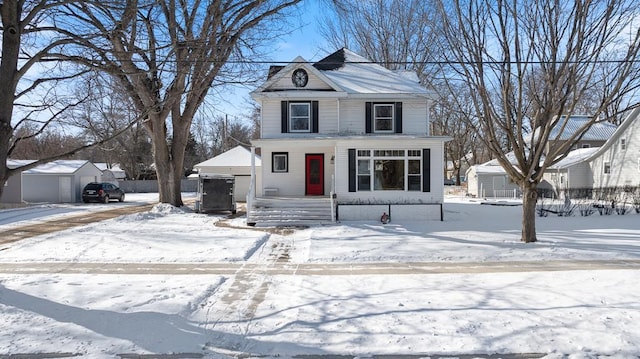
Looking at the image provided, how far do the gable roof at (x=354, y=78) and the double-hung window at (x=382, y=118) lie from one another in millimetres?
673

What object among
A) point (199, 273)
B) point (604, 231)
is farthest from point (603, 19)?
point (199, 273)

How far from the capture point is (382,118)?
1898 cm

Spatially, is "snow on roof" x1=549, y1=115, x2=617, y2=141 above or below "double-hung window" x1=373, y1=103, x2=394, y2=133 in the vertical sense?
above

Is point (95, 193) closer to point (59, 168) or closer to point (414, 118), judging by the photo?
point (59, 168)

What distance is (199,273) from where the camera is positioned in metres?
8.37

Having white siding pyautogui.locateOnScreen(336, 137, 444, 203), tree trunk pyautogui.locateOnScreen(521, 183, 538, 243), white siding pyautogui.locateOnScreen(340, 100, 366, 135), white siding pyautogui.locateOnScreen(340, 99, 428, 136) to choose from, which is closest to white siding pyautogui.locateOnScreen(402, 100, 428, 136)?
white siding pyautogui.locateOnScreen(340, 99, 428, 136)

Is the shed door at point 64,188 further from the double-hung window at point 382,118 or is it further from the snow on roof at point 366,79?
the double-hung window at point 382,118

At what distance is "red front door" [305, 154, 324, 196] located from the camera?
797 inches

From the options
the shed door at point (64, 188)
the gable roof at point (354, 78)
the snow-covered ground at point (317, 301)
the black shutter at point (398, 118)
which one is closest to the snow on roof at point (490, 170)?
the gable roof at point (354, 78)

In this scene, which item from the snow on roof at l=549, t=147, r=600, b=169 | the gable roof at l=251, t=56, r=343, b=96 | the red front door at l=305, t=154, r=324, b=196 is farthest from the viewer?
the snow on roof at l=549, t=147, r=600, b=169

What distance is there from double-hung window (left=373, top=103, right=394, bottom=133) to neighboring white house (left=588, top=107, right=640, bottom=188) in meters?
17.1

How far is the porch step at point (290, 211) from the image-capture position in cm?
1625

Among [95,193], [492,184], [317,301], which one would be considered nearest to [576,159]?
[492,184]

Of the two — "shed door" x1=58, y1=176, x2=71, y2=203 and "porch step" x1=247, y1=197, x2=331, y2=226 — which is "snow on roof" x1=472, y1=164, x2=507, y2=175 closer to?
"porch step" x1=247, y1=197, x2=331, y2=226
